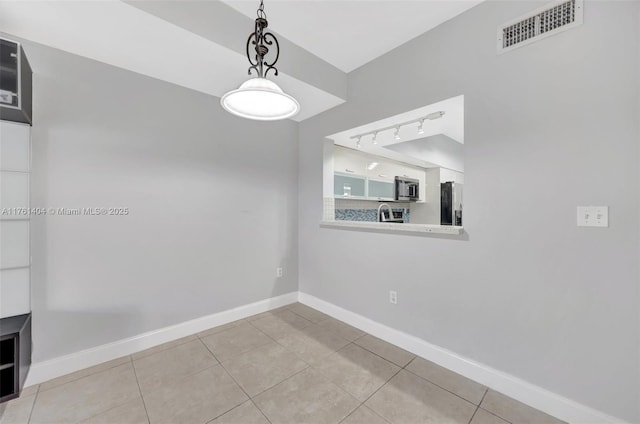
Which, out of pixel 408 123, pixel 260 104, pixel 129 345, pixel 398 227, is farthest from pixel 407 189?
pixel 129 345

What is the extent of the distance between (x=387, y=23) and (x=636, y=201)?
1.96 meters

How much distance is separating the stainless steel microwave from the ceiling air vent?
2.75 m

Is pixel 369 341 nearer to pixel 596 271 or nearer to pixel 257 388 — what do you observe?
pixel 257 388

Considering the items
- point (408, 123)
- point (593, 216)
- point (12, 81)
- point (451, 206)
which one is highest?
point (408, 123)

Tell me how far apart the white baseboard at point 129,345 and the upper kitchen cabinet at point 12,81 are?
1.71 meters

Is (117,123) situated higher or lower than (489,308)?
higher

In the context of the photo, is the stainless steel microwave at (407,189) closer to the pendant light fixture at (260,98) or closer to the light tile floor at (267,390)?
the light tile floor at (267,390)

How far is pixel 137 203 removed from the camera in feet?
7.20

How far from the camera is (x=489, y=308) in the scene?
1.78 m

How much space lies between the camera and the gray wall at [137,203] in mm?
1842

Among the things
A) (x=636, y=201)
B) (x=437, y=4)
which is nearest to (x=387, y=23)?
(x=437, y=4)

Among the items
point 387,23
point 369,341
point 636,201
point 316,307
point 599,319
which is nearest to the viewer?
point 636,201

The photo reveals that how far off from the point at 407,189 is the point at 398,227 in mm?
2463

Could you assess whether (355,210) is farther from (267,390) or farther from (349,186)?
(267,390)
